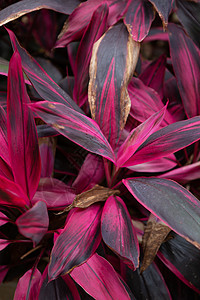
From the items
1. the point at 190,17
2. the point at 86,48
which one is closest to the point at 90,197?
the point at 86,48

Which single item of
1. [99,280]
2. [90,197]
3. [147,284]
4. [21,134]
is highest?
[21,134]

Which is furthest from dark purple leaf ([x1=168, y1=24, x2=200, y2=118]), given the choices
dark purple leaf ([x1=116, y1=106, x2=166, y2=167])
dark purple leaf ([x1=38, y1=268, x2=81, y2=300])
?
dark purple leaf ([x1=38, y1=268, x2=81, y2=300])

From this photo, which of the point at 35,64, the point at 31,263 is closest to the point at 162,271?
the point at 31,263

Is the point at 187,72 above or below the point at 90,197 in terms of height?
above

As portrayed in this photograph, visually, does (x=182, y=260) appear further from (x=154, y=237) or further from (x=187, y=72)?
(x=187, y=72)

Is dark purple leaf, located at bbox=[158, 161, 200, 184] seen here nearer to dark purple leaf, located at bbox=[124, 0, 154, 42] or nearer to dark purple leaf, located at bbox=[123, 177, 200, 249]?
dark purple leaf, located at bbox=[123, 177, 200, 249]

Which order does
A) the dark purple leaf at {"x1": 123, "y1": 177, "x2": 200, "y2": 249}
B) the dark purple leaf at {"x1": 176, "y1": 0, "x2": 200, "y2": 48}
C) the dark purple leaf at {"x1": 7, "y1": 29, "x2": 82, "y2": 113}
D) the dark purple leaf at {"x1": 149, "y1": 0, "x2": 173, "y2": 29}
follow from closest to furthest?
the dark purple leaf at {"x1": 123, "y1": 177, "x2": 200, "y2": 249}, the dark purple leaf at {"x1": 7, "y1": 29, "x2": 82, "y2": 113}, the dark purple leaf at {"x1": 149, "y1": 0, "x2": 173, "y2": 29}, the dark purple leaf at {"x1": 176, "y1": 0, "x2": 200, "y2": 48}
